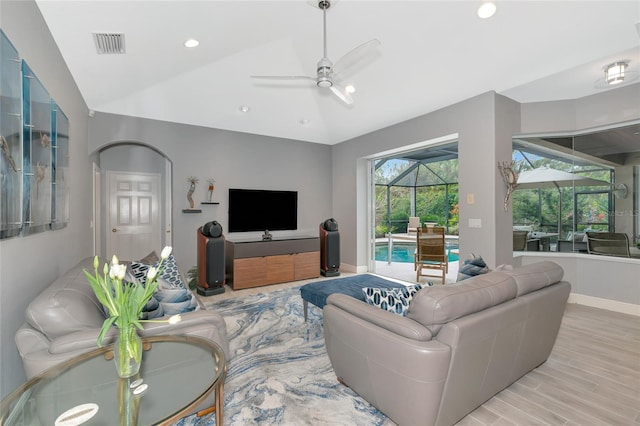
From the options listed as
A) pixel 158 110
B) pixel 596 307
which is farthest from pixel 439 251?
pixel 158 110

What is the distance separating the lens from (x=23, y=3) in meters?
1.78

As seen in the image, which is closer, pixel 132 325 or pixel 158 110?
pixel 132 325

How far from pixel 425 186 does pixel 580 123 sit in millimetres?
5468

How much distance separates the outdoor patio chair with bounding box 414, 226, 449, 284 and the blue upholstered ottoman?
6.60 ft

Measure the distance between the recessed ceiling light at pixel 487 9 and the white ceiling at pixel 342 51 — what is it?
19 cm

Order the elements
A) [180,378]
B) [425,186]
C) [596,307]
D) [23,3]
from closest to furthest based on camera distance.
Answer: [180,378], [23,3], [596,307], [425,186]

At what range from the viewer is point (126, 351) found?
119 cm

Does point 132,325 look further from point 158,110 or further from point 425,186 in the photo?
point 425,186

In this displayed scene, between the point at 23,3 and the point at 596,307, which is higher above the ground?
the point at 23,3

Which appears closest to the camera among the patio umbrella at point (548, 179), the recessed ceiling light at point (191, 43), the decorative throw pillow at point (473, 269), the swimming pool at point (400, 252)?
the decorative throw pillow at point (473, 269)

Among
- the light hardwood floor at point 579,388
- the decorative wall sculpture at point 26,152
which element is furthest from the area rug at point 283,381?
the decorative wall sculpture at point 26,152

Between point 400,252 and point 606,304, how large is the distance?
5123 mm

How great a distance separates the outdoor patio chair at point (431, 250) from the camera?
518 centimetres

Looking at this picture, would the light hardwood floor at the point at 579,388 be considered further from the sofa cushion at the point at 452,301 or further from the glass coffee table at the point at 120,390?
the glass coffee table at the point at 120,390
